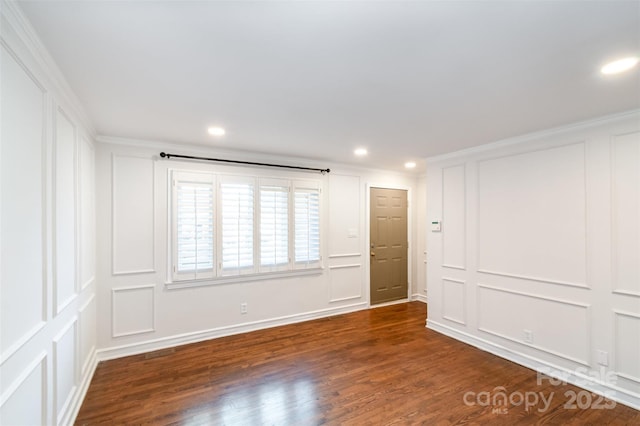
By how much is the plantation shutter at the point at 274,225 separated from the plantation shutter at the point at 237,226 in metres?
0.16

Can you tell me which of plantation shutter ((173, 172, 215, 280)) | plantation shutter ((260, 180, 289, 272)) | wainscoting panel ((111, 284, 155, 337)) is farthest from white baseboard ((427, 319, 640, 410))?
wainscoting panel ((111, 284, 155, 337))

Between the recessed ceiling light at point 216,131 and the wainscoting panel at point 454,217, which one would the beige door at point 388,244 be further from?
the recessed ceiling light at point 216,131

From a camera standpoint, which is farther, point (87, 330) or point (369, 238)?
point (369, 238)

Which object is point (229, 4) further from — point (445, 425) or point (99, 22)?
point (445, 425)

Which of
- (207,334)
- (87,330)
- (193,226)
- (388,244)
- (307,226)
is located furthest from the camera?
(388,244)

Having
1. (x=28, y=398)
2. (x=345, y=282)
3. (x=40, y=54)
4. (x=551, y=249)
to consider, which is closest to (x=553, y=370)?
(x=551, y=249)

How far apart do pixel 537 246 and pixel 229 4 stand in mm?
3504

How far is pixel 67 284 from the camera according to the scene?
2172mm

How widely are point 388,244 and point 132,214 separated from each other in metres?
3.99

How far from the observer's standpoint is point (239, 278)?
157 inches

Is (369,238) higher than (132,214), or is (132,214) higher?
(132,214)

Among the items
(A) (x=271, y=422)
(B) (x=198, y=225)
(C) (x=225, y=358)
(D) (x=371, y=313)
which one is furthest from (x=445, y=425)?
(B) (x=198, y=225)

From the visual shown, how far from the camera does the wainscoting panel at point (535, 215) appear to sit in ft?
9.30

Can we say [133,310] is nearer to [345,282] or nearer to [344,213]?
[345,282]
